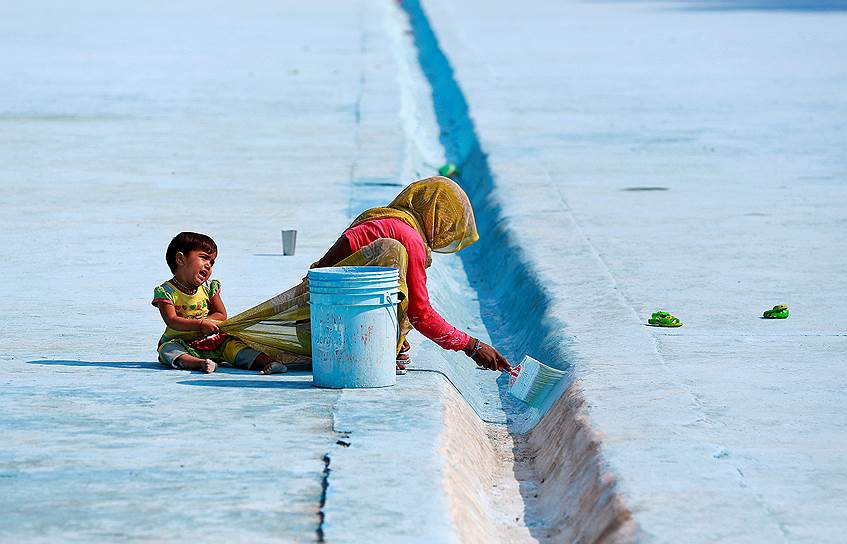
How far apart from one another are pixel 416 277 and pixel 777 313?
7.85ft

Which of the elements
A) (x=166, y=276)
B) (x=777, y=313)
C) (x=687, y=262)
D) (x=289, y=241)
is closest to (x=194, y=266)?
(x=166, y=276)

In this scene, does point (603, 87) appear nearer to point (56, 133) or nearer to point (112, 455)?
Result: point (56, 133)

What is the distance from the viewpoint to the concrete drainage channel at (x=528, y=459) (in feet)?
17.9

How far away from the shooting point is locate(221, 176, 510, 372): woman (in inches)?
271

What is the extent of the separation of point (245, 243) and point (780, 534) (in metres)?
6.08

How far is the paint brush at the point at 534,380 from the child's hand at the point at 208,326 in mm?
1393

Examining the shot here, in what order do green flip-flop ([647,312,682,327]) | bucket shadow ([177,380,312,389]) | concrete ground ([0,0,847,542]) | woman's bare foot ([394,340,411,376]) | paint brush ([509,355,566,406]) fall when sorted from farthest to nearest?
green flip-flop ([647,312,682,327]), paint brush ([509,355,566,406]), woman's bare foot ([394,340,411,376]), bucket shadow ([177,380,312,389]), concrete ground ([0,0,847,542])

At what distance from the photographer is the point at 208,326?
7.01 metres

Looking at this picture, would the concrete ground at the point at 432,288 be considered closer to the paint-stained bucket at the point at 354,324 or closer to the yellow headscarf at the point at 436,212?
the paint-stained bucket at the point at 354,324

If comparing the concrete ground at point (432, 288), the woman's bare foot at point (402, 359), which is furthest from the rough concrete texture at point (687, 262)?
the woman's bare foot at point (402, 359)

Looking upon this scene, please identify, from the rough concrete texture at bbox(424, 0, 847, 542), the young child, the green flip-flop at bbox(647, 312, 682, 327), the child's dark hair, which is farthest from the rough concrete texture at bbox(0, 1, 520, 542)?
the green flip-flop at bbox(647, 312, 682, 327)

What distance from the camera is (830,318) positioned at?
27.4 feet

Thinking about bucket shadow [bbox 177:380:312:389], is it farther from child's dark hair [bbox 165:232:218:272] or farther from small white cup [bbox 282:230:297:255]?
small white cup [bbox 282:230:297:255]

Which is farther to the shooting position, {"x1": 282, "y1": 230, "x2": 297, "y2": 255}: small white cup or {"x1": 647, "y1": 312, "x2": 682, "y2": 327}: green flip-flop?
{"x1": 282, "y1": 230, "x2": 297, "y2": 255}: small white cup
